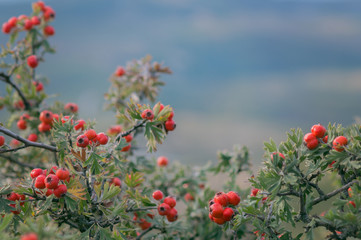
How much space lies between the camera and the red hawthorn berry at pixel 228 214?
1.59 meters

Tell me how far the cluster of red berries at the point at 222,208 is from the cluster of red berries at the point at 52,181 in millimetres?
627

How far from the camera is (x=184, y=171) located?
10.0ft

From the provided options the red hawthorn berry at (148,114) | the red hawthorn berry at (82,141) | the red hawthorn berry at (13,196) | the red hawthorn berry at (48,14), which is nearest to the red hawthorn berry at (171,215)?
the red hawthorn berry at (148,114)

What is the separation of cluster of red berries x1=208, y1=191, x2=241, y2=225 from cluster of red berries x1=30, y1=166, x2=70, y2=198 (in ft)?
2.06

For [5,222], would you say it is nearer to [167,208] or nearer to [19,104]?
[167,208]

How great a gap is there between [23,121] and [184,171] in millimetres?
1316

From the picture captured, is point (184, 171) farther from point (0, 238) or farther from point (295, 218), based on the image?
point (0, 238)

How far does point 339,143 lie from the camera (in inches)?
55.8

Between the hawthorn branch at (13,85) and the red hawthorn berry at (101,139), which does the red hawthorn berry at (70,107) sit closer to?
the hawthorn branch at (13,85)

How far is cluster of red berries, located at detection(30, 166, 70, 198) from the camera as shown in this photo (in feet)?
4.72

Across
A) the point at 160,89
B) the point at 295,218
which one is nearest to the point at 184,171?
the point at 160,89

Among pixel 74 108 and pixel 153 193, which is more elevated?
pixel 74 108

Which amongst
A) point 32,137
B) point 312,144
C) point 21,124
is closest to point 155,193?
point 312,144

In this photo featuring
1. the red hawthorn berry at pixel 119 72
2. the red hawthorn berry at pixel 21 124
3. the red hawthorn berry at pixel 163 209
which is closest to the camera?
the red hawthorn berry at pixel 163 209
